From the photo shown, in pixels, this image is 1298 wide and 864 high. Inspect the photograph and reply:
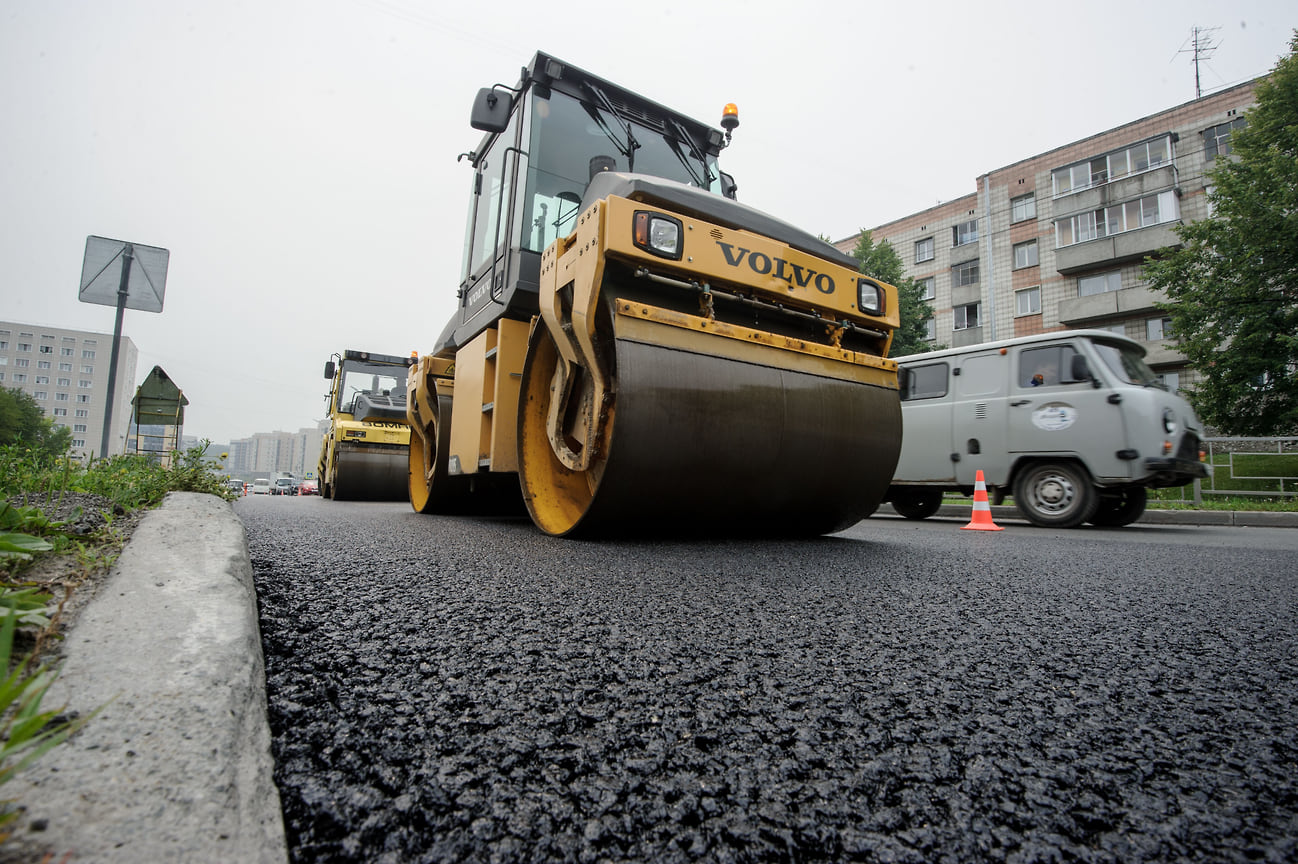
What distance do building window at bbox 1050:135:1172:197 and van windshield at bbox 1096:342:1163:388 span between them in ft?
73.2

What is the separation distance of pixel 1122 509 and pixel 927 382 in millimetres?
2460

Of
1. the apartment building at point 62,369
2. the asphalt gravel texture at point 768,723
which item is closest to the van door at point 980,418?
the asphalt gravel texture at point 768,723

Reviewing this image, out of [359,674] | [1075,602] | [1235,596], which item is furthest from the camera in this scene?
[1235,596]

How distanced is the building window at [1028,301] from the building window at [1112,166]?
12.4 ft

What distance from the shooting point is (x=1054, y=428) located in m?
6.79

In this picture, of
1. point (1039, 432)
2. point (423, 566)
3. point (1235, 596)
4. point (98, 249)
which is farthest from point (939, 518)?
point (98, 249)

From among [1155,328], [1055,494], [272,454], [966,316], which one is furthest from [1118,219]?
[272,454]

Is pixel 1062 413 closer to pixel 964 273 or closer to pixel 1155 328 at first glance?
pixel 1155 328

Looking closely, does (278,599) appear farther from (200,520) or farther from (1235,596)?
(1235,596)

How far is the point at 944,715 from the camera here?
3.36 ft

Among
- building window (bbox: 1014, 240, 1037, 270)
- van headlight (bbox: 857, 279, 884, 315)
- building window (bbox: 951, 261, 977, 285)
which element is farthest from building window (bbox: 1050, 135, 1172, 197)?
van headlight (bbox: 857, 279, 884, 315)

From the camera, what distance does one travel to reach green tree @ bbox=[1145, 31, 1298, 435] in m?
14.2

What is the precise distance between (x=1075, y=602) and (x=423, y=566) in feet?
6.83

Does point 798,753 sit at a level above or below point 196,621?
below
